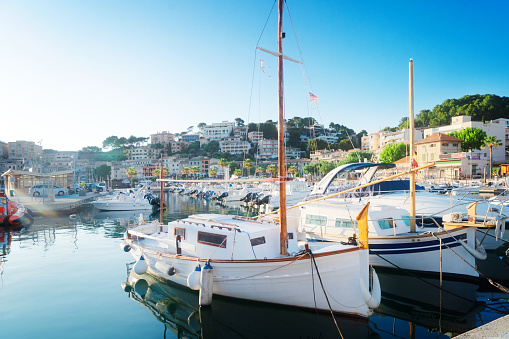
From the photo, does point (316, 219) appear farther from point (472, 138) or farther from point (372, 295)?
point (472, 138)

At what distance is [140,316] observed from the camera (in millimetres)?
10688

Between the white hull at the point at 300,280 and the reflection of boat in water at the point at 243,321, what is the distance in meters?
0.37

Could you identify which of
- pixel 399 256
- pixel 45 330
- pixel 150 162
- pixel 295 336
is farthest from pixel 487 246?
Result: pixel 150 162

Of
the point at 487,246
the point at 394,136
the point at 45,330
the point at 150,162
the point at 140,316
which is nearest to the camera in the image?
the point at 45,330

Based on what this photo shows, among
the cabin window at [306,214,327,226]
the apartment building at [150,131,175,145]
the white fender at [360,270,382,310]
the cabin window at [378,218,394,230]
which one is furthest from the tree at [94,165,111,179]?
the white fender at [360,270,382,310]

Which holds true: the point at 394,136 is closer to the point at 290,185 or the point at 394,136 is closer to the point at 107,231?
the point at 290,185

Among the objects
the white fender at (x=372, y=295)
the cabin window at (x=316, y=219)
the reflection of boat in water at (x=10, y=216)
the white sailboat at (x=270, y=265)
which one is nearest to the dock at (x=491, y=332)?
the white sailboat at (x=270, y=265)

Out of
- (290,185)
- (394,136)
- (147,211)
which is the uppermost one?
(394,136)

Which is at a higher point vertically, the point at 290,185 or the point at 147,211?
the point at 290,185

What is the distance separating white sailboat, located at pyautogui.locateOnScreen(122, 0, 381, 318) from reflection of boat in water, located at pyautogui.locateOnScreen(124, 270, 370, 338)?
36 centimetres

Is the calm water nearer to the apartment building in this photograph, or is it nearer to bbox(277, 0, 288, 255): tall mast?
bbox(277, 0, 288, 255): tall mast

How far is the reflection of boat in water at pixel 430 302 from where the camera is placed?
9758 millimetres

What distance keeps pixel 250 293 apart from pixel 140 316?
4036 mm

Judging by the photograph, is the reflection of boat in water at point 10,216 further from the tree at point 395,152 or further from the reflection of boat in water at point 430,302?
the tree at point 395,152
